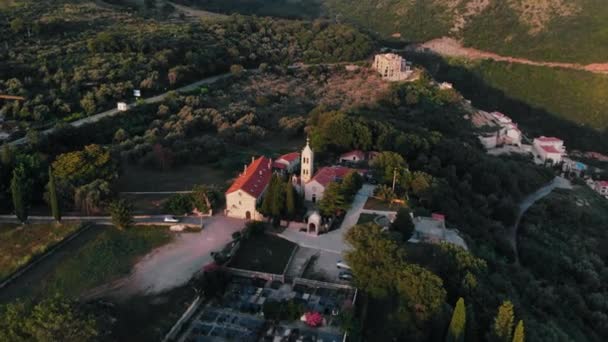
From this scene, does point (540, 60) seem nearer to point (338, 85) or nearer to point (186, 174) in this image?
point (338, 85)

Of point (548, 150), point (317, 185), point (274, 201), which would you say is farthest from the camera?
point (548, 150)

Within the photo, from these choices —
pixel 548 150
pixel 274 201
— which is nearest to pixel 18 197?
pixel 274 201

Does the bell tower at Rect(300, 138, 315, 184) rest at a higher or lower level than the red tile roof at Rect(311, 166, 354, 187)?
higher

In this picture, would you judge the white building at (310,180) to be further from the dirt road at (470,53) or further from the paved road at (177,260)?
the dirt road at (470,53)

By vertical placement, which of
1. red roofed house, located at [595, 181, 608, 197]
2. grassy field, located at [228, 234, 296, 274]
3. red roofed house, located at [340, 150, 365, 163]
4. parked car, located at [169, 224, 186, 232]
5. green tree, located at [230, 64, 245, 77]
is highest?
green tree, located at [230, 64, 245, 77]

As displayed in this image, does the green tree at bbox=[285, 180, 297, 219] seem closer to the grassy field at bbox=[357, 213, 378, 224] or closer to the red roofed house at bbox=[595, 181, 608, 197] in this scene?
the grassy field at bbox=[357, 213, 378, 224]

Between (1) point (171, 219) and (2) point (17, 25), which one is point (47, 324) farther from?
(2) point (17, 25)

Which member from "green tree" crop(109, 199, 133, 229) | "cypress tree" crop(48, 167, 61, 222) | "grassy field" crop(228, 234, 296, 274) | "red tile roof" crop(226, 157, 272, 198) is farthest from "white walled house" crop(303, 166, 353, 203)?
"cypress tree" crop(48, 167, 61, 222)
